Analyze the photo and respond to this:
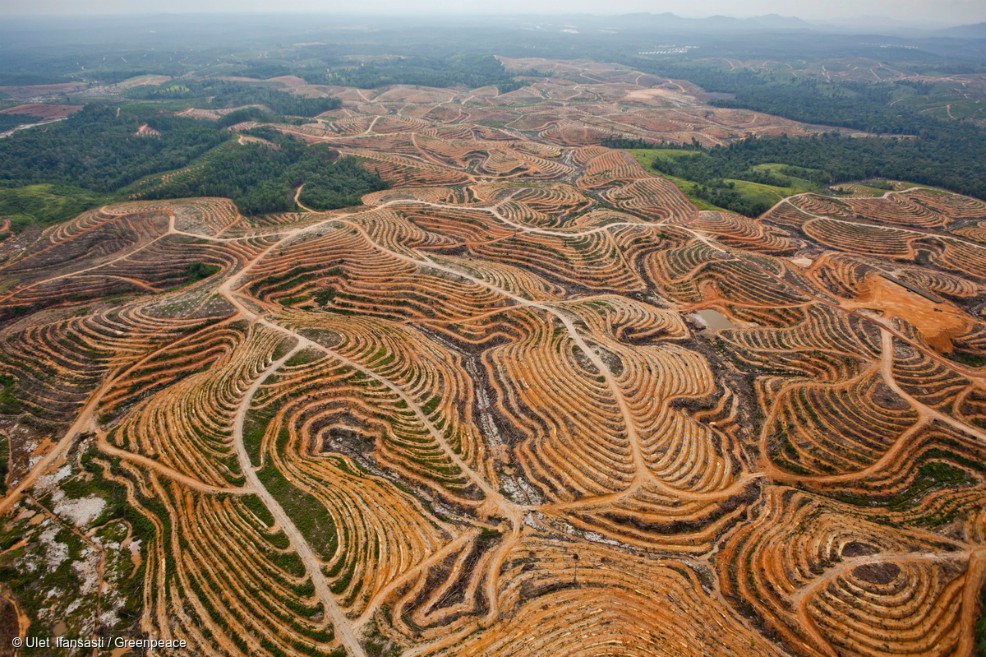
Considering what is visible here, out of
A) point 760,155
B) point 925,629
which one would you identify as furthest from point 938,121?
point 925,629

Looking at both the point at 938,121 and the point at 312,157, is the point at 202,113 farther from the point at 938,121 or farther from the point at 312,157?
the point at 938,121

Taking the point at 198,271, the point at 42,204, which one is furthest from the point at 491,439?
the point at 42,204

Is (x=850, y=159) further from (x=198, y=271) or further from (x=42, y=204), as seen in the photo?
(x=42, y=204)

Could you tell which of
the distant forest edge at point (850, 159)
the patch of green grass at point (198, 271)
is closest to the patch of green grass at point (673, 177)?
the distant forest edge at point (850, 159)

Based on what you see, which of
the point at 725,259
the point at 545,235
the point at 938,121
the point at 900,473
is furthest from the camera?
the point at 938,121

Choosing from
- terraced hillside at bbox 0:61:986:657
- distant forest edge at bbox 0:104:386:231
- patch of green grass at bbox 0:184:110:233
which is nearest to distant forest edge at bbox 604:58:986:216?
terraced hillside at bbox 0:61:986:657

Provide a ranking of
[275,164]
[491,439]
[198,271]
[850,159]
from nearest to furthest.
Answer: [491,439]
[198,271]
[275,164]
[850,159]
